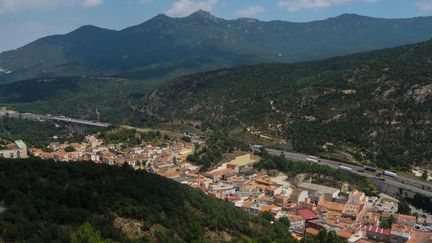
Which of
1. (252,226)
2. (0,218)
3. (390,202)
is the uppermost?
(0,218)

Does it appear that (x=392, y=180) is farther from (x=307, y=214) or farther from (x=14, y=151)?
(x=14, y=151)

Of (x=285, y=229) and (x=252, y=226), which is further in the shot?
(x=285, y=229)

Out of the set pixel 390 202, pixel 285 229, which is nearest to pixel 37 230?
pixel 285 229

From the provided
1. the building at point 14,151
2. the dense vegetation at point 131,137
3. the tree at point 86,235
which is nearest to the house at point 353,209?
the tree at point 86,235

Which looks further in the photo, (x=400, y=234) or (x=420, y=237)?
(x=420, y=237)

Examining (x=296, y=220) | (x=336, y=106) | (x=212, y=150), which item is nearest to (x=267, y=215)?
(x=296, y=220)

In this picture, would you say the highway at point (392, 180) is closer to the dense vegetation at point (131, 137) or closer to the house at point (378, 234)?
the house at point (378, 234)

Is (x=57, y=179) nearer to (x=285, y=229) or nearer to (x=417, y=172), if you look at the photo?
(x=285, y=229)
